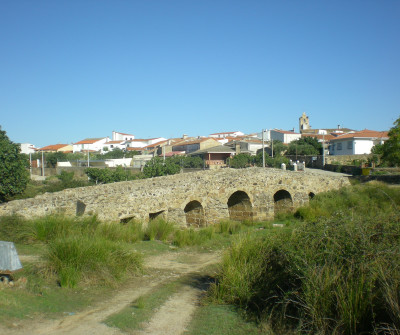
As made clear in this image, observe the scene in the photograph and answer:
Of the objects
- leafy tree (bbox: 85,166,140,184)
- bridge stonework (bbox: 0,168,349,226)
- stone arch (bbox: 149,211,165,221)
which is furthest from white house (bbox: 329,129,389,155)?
stone arch (bbox: 149,211,165,221)

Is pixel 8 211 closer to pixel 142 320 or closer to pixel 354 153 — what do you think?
pixel 142 320

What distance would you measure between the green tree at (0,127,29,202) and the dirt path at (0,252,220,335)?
12.9 m

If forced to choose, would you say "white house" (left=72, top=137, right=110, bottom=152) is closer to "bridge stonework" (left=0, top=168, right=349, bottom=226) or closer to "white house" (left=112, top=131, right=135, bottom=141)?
"white house" (left=112, top=131, right=135, bottom=141)

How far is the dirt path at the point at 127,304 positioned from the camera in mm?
5027

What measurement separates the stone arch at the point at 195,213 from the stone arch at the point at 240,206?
276 cm

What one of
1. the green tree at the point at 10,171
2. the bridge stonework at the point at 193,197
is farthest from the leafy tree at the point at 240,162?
the green tree at the point at 10,171

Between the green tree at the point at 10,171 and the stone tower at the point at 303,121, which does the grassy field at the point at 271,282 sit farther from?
the stone tower at the point at 303,121

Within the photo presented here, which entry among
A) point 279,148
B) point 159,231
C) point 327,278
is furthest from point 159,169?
point 327,278

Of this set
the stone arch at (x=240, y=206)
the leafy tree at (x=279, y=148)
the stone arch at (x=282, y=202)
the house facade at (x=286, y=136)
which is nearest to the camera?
the stone arch at (x=240, y=206)

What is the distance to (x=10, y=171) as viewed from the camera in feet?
62.1

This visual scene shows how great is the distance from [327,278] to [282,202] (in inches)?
667

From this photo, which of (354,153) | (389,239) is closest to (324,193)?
(389,239)

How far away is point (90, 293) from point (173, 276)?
2.05m

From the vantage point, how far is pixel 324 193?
21.9 meters
